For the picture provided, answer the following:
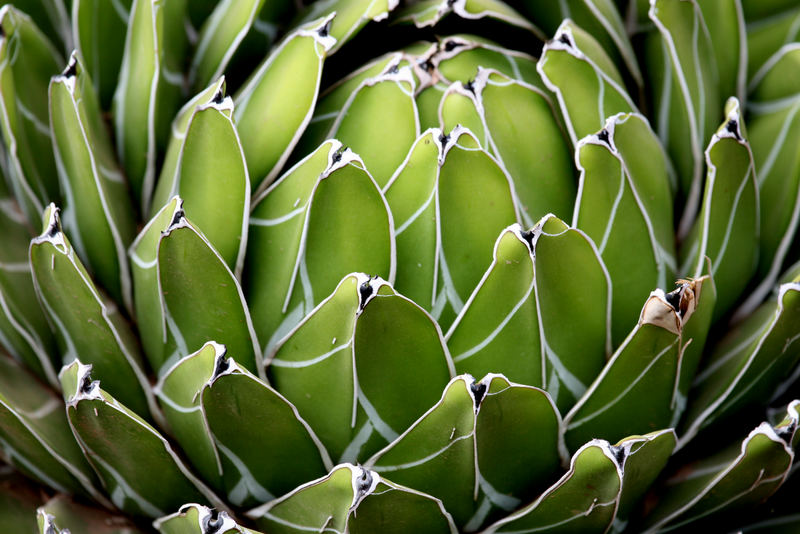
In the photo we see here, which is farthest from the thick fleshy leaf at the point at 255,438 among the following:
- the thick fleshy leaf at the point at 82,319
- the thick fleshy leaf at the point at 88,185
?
the thick fleshy leaf at the point at 88,185

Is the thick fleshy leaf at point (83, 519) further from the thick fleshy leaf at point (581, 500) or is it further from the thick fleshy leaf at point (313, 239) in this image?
the thick fleshy leaf at point (581, 500)

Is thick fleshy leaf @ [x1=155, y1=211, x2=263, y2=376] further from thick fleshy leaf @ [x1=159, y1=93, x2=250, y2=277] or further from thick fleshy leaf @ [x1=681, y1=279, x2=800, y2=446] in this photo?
thick fleshy leaf @ [x1=681, y1=279, x2=800, y2=446]

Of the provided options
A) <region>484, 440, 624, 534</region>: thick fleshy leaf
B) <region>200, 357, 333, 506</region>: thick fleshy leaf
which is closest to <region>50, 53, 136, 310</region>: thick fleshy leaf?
<region>200, 357, 333, 506</region>: thick fleshy leaf

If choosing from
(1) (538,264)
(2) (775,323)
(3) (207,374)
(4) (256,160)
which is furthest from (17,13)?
(2) (775,323)

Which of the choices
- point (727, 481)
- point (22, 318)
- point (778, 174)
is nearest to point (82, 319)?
point (22, 318)

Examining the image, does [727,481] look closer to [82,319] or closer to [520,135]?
[520,135]

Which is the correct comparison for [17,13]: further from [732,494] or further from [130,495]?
[732,494]
